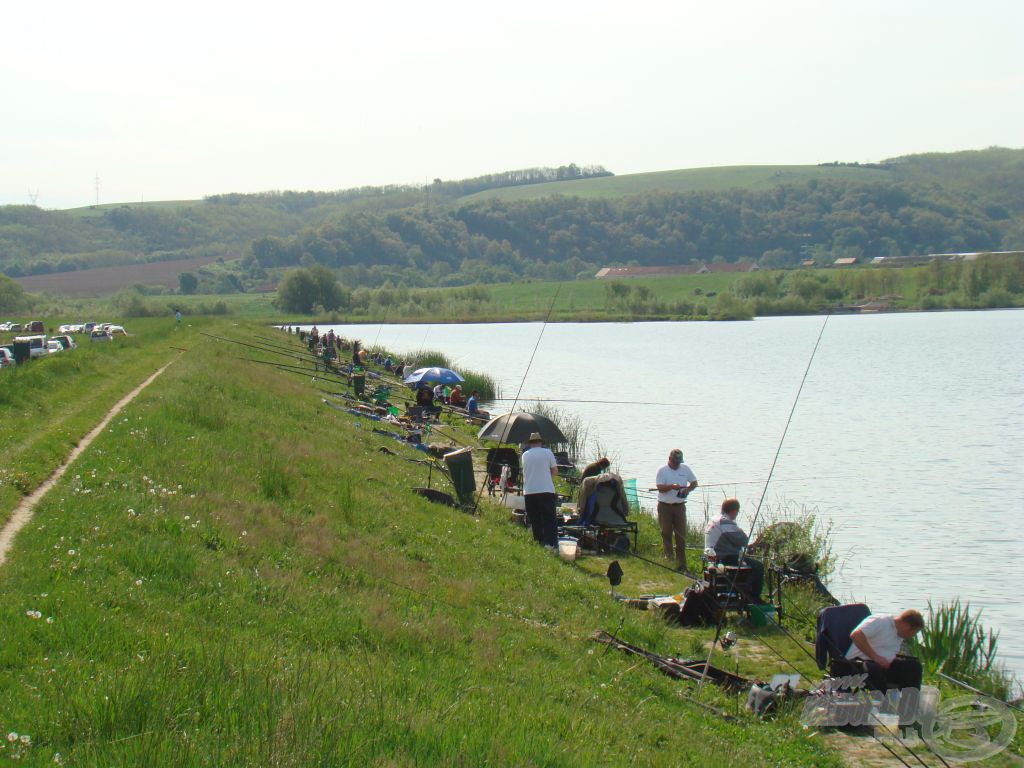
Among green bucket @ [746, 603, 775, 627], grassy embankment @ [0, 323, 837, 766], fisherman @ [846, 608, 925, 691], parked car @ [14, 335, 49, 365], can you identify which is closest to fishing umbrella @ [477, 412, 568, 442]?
grassy embankment @ [0, 323, 837, 766]

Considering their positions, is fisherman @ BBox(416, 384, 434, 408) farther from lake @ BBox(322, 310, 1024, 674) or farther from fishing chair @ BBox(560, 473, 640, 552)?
fishing chair @ BBox(560, 473, 640, 552)

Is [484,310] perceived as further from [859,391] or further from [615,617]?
[615,617]

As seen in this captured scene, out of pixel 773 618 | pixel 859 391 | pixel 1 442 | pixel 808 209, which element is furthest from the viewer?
pixel 808 209

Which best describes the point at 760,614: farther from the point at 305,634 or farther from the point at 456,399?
the point at 456,399

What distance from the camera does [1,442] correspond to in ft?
44.4

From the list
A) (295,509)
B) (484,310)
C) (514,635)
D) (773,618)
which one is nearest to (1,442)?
(295,509)

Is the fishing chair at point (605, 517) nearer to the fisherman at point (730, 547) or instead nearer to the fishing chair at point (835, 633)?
the fisherman at point (730, 547)

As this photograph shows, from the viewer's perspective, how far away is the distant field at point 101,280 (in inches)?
5064

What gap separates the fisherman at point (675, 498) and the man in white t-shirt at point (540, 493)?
57.0 inches

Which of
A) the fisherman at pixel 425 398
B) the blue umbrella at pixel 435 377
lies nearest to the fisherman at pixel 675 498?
the fisherman at pixel 425 398

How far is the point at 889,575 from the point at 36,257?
178m

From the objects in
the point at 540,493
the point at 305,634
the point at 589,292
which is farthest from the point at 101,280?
the point at 305,634

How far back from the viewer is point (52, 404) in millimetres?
18688

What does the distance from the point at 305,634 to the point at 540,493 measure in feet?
21.8
